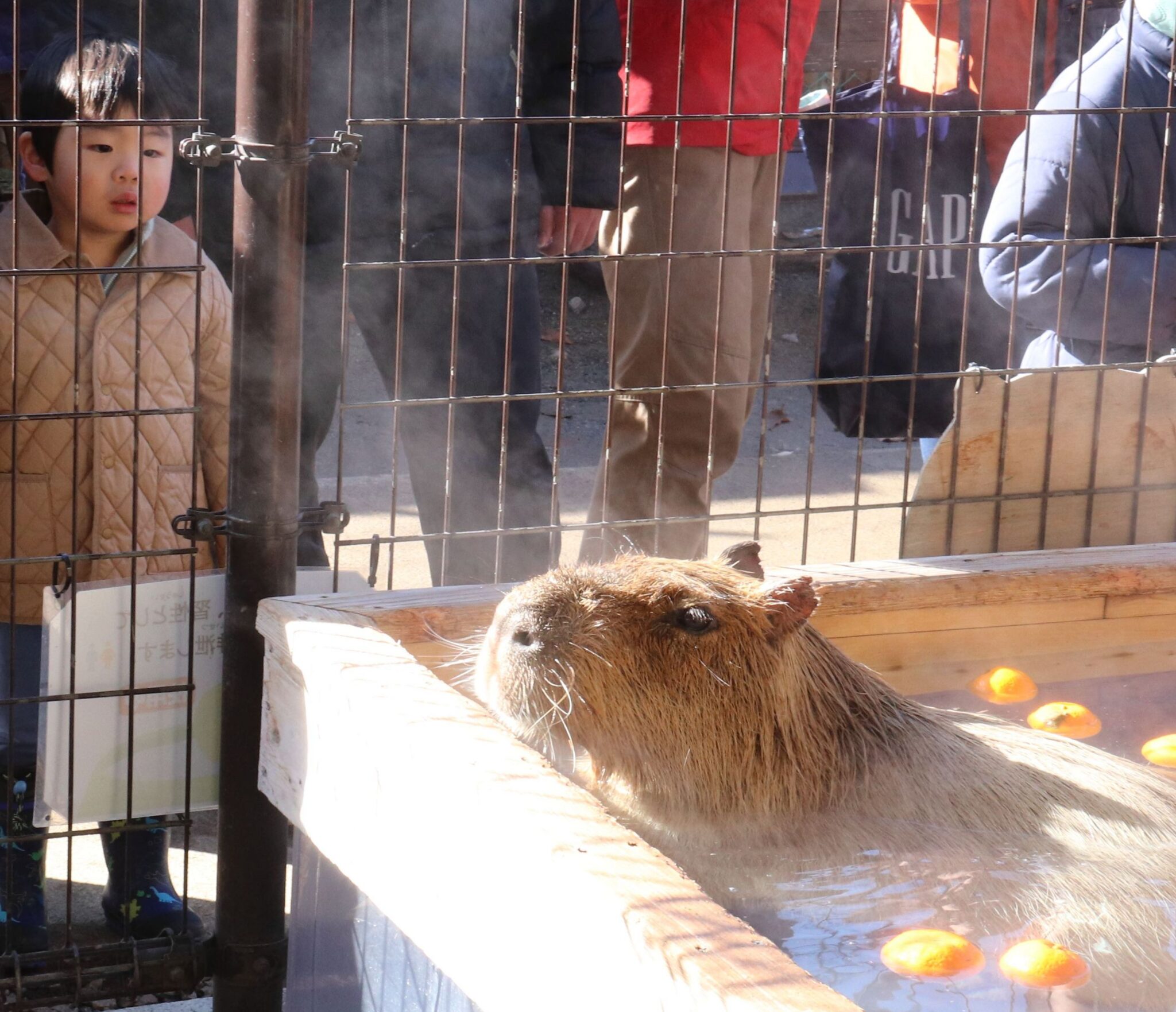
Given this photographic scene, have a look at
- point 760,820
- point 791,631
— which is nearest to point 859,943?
point 760,820

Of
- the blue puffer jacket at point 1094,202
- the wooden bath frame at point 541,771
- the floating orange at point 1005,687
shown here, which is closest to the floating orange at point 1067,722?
the floating orange at point 1005,687

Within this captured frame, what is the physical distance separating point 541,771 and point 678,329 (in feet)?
6.87

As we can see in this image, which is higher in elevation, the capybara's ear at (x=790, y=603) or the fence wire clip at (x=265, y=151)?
the fence wire clip at (x=265, y=151)

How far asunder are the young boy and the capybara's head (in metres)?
0.96

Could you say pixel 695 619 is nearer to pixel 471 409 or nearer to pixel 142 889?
pixel 142 889

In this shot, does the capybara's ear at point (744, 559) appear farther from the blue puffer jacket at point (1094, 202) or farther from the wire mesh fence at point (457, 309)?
the blue puffer jacket at point (1094, 202)

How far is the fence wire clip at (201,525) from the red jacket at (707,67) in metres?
1.64

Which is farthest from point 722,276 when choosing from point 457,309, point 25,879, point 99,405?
point 25,879

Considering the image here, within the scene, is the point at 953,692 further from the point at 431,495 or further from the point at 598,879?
the point at 598,879

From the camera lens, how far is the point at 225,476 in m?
3.02

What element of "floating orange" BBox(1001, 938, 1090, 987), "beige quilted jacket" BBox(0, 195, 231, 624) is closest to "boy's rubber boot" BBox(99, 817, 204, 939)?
"beige quilted jacket" BBox(0, 195, 231, 624)

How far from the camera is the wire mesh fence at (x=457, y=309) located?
254cm

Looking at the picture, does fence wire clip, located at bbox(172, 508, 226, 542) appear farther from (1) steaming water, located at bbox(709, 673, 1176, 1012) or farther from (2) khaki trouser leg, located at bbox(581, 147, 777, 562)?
(2) khaki trouser leg, located at bbox(581, 147, 777, 562)

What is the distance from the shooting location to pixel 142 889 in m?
3.02
